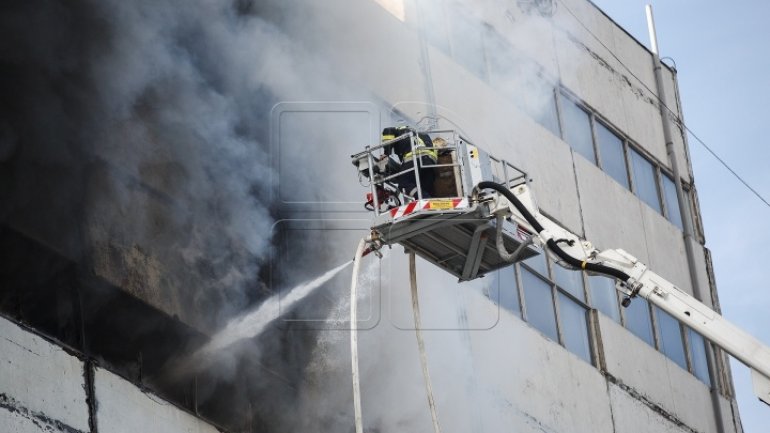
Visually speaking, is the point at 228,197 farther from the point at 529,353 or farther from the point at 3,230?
the point at 529,353

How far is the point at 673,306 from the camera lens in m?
11.2

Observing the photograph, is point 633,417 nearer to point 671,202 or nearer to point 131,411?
point 671,202

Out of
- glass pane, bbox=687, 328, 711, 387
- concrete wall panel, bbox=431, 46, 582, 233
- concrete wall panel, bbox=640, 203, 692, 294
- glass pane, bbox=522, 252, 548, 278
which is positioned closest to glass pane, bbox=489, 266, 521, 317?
glass pane, bbox=522, 252, 548, 278

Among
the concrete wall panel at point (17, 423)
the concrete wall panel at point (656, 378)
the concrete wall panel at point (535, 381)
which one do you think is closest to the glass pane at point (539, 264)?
the concrete wall panel at point (535, 381)

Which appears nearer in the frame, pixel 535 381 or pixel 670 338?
pixel 535 381

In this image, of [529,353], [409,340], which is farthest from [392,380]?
[529,353]

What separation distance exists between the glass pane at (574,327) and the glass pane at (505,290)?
3.63ft

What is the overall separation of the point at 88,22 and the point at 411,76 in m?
4.34

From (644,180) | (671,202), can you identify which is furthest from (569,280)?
(671,202)

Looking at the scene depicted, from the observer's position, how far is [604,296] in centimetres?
1744

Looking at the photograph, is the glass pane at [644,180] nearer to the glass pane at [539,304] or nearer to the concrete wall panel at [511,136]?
the concrete wall panel at [511,136]

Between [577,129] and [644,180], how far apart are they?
2.15 meters

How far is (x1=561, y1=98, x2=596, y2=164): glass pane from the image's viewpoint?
18000 mm

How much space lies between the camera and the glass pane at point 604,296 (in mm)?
17156
